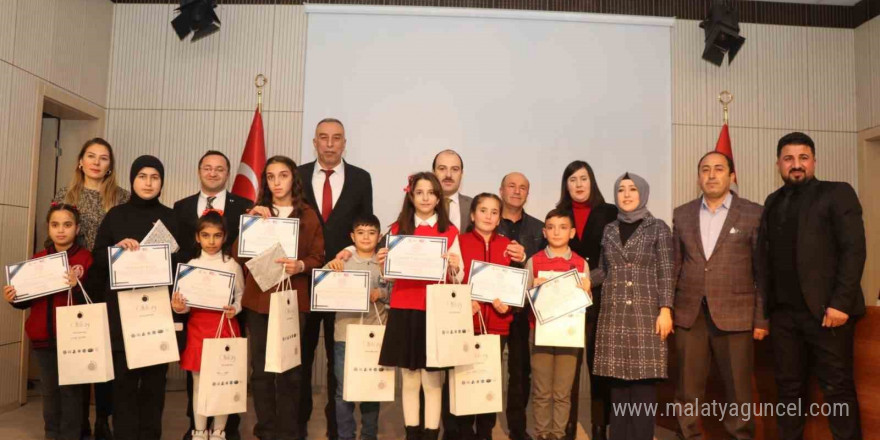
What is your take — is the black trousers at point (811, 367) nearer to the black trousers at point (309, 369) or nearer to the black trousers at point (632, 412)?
the black trousers at point (632, 412)

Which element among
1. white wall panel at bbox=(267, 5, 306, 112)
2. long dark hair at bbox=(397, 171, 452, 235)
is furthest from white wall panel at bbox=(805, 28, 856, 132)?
white wall panel at bbox=(267, 5, 306, 112)

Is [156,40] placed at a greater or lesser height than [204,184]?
greater

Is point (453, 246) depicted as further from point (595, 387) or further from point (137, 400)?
point (137, 400)

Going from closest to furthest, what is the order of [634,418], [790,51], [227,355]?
[227,355], [634,418], [790,51]

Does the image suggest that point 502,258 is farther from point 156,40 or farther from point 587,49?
point 156,40

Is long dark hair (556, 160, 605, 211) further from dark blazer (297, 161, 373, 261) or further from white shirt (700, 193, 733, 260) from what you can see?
dark blazer (297, 161, 373, 261)

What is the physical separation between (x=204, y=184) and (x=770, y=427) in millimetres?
3668

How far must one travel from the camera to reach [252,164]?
16.9ft

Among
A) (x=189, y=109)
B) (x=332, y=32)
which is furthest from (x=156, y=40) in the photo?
(x=332, y=32)

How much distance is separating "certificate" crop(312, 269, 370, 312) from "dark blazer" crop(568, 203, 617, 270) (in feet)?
4.61

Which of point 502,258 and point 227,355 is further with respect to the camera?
point 502,258

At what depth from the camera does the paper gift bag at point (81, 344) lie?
3070 mm

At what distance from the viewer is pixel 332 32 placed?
17.9 ft

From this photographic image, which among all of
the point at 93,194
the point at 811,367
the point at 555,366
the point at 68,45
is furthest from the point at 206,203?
the point at 811,367
